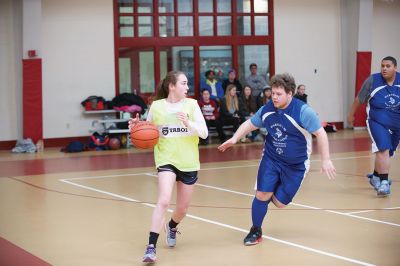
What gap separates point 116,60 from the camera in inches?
816

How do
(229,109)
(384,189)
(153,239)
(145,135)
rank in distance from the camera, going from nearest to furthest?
(153,239), (145,135), (384,189), (229,109)

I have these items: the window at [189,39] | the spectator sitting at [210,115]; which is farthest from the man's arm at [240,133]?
the window at [189,39]

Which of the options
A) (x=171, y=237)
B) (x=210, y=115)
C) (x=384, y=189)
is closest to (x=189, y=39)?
(x=210, y=115)

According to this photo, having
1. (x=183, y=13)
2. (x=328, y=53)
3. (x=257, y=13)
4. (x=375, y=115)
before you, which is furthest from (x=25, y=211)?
(x=328, y=53)

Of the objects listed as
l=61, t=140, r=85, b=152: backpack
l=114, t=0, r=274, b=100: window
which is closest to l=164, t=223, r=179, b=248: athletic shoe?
l=61, t=140, r=85, b=152: backpack

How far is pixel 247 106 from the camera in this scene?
20.5m

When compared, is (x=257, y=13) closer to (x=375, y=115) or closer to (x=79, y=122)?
(x=79, y=122)

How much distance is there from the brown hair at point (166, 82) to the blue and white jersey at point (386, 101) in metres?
4.02

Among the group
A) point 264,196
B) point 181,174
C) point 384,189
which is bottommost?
point 384,189

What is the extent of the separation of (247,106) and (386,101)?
10457mm

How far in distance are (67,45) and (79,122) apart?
7.15 feet

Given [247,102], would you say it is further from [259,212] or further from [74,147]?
[259,212]

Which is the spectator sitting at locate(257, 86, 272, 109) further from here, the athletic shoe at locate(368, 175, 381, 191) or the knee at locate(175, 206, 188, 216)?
the knee at locate(175, 206, 188, 216)

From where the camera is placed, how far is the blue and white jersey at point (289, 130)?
7.10m
